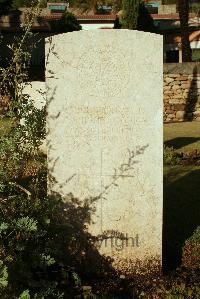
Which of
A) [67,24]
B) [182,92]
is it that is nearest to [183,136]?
[182,92]

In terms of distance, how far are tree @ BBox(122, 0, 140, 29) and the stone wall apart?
393 inches

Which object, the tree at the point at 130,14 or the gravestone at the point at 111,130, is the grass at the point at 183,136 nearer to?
the gravestone at the point at 111,130

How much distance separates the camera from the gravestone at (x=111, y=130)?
4.17 metres

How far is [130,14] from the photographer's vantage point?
2503 cm

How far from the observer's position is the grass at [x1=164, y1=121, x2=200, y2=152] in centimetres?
1071

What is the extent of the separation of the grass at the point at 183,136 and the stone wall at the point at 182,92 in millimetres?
717

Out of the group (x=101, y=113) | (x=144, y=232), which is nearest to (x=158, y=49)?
(x=101, y=113)

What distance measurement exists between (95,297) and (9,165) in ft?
4.42

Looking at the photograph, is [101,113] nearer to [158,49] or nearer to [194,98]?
[158,49]

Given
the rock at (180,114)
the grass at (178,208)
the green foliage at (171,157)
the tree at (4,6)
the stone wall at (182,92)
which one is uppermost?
the tree at (4,6)

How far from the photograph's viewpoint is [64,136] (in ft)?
14.0

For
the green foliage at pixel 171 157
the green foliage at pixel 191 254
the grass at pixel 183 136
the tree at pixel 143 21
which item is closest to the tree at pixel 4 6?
the tree at pixel 143 21

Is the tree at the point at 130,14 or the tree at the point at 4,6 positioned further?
the tree at the point at 130,14

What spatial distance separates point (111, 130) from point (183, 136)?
324 inches
